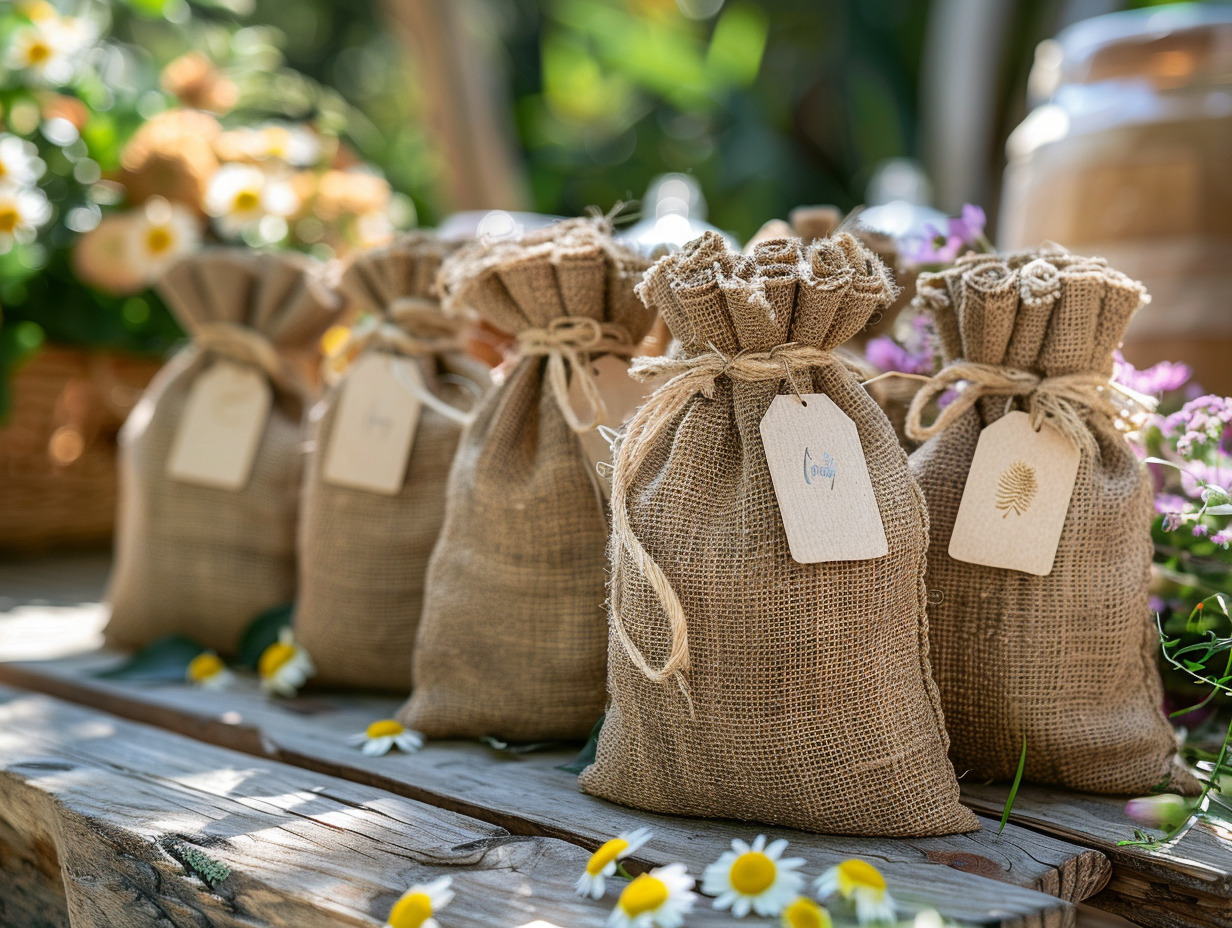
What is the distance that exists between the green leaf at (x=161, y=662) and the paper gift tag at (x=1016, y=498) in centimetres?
100

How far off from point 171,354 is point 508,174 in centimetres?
126

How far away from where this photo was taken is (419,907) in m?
0.71

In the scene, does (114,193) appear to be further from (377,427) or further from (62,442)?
(377,427)

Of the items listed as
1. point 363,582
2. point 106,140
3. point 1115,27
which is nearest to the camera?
point 363,582

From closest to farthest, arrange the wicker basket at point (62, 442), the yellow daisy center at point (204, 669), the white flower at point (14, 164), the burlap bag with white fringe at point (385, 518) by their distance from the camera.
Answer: the burlap bag with white fringe at point (385, 518), the yellow daisy center at point (204, 669), the white flower at point (14, 164), the wicker basket at point (62, 442)

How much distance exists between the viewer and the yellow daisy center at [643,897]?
0.69 m

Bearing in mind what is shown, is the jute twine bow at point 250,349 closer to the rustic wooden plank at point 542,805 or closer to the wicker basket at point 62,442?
the rustic wooden plank at point 542,805

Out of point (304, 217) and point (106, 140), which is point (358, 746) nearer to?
point (304, 217)

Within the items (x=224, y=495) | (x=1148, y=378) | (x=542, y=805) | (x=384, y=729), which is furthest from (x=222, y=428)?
(x=1148, y=378)

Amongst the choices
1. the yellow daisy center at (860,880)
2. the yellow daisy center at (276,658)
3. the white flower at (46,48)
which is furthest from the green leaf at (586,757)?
the white flower at (46,48)

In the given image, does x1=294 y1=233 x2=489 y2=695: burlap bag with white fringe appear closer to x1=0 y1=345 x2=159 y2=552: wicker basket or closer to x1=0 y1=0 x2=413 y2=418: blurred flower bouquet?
x1=0 y1=0 x2=413 y2=418: blurred flower bouquet

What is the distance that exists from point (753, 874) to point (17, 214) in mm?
1876

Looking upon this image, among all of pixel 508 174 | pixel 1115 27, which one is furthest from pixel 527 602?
→ pixel 508 174

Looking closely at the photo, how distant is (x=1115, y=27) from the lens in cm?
166
